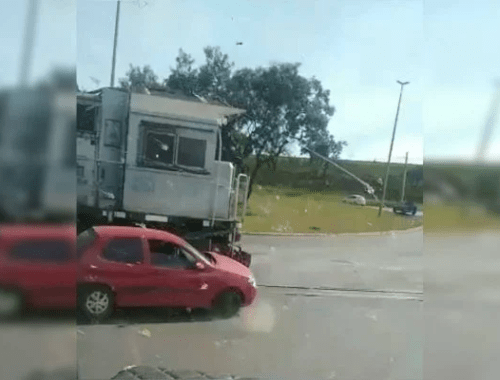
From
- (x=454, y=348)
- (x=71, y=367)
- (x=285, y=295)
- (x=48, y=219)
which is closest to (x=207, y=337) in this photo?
(x=285, y=295)

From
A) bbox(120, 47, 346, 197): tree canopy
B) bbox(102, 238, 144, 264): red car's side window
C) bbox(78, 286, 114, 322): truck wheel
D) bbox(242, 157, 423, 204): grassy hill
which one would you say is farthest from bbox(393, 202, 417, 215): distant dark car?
bbox(78, 286, 114, 322): truck wheel

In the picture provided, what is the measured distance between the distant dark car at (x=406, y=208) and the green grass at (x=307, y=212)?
0.13 feet

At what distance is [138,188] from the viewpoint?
248cm

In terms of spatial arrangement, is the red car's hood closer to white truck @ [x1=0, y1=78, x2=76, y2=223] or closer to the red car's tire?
white truck @ [x1=0, y1=78, x2=76, y2=223]

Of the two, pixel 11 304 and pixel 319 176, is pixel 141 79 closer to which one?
pixel 319 176

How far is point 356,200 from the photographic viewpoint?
2.52m

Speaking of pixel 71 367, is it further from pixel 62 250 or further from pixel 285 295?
pixel 285 295

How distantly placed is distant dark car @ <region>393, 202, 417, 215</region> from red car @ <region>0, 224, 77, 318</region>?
3.95 ft

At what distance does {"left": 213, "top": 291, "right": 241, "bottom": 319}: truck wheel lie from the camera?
260 centimetres

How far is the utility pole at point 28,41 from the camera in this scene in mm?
2428

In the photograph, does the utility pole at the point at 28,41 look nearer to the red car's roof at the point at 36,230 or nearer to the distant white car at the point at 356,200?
the red car's roof at the point at 36,230

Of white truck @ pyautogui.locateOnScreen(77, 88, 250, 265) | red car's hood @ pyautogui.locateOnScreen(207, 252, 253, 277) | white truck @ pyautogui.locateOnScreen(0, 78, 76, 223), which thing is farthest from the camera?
red car's hood @ pyautogui.locateOnScreen(207, 252, 253, 277)

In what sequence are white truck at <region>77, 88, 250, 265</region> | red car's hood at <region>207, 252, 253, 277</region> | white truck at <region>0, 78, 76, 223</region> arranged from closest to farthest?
white truck at <region>0, 78, 76, 223</region>
white truck at <region>77, 88, 250, 265</region>
red car's hood at <region>207, 252, 253, 277</region>

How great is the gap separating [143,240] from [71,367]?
0.58 m
